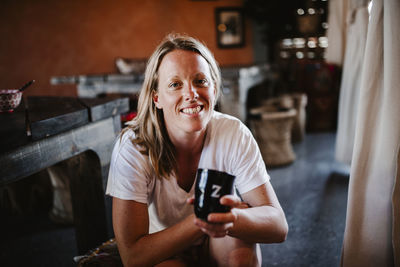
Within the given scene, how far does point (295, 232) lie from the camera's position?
2119mm

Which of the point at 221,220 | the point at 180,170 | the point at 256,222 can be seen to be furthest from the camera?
the point at 180,170

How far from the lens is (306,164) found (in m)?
3.36

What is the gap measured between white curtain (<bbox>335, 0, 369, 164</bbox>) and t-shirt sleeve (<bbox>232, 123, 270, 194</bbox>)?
205 centimetres

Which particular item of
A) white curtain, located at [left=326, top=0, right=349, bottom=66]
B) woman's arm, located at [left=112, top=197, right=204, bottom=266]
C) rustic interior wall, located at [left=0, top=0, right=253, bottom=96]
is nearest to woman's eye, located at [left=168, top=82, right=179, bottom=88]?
woman's arm, located at [left=112, top=197, right=204, bottom=266]

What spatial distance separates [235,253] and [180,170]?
1.31 ft

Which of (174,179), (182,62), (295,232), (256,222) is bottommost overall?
(295,232)

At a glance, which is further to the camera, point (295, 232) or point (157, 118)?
point (295, 232)

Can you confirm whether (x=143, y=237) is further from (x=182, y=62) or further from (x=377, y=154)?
(x=377, y=154)

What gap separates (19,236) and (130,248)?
1.58 metres

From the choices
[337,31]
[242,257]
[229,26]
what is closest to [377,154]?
[242,257]

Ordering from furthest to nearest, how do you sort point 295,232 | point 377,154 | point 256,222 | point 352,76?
point 352,76
point 295,232
point 377,154
point 256,222

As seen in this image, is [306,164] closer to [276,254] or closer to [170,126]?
[276,254]

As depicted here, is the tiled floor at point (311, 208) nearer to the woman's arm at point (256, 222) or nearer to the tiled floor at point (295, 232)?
the tiled floor at point (295, 232)

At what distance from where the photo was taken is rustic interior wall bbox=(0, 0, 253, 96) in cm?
591
